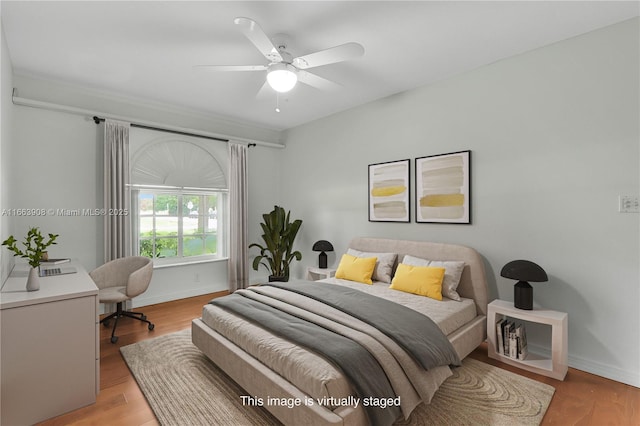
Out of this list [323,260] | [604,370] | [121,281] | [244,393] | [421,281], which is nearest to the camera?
[244,393]

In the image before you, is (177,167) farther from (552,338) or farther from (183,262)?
(552,338)

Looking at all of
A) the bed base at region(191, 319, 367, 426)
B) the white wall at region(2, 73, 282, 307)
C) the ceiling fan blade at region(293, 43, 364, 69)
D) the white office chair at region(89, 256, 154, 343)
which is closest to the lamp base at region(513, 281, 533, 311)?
the bed base at region(191, 319, 367, 426)

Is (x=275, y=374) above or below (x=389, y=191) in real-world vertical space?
below

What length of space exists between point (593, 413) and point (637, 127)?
6.93 feet

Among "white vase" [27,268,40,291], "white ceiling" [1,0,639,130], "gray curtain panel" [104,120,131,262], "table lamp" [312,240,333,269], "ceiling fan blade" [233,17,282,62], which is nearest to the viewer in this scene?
"ceiling fan blade" [233,17,282,62]

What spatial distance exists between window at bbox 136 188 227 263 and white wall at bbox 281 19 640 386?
122 inches

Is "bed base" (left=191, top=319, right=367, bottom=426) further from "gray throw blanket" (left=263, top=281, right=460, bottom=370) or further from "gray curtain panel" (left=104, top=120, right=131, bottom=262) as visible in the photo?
"gray curtain panel" (left=104, top=120, right=131, bottom=262)

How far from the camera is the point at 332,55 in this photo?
7.66 feet

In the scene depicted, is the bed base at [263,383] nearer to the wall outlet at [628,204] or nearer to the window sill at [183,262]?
the window sill at [183,262]

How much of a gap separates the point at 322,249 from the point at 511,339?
2516 mm

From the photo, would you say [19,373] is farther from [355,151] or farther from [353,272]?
[355,151]

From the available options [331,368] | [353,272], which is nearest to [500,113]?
[353,272]

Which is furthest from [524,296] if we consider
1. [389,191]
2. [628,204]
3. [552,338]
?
[389,191]

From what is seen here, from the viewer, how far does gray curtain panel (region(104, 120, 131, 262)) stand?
3.83 metres
